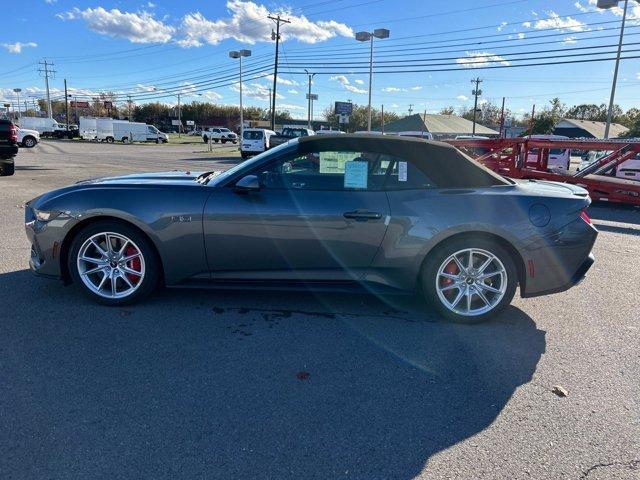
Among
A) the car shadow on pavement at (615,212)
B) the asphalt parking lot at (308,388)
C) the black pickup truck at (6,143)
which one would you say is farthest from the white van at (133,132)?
the asphalt parking lot at (308,388)

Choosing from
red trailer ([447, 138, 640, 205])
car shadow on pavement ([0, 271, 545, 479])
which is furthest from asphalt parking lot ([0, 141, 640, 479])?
red trailer ([447, 138, 640, 205])

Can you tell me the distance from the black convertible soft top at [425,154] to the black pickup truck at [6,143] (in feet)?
38.7

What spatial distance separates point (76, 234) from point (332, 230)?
218 centimetres

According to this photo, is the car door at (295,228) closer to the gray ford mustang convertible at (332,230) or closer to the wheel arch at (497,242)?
the gray ford mustang convertible at (332,230)

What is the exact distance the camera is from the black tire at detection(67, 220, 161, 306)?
402 cm

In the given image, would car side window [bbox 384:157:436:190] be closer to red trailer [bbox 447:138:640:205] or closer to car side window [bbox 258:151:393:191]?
car side window [bbox 258:151:393:191]

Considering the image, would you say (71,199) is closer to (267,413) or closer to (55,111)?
(267,413)

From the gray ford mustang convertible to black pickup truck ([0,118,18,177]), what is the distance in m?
10.5

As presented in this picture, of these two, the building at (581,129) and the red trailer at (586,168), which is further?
the building at (581,129)

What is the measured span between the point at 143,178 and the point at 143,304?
1.16 meters

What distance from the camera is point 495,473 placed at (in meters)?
2.31

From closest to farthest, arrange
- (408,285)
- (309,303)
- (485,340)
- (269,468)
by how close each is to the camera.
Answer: (269,468)
(485,340)
(408,285)
(309,303)

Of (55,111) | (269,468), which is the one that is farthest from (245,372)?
(55,111)

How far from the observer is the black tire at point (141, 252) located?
4020mm
